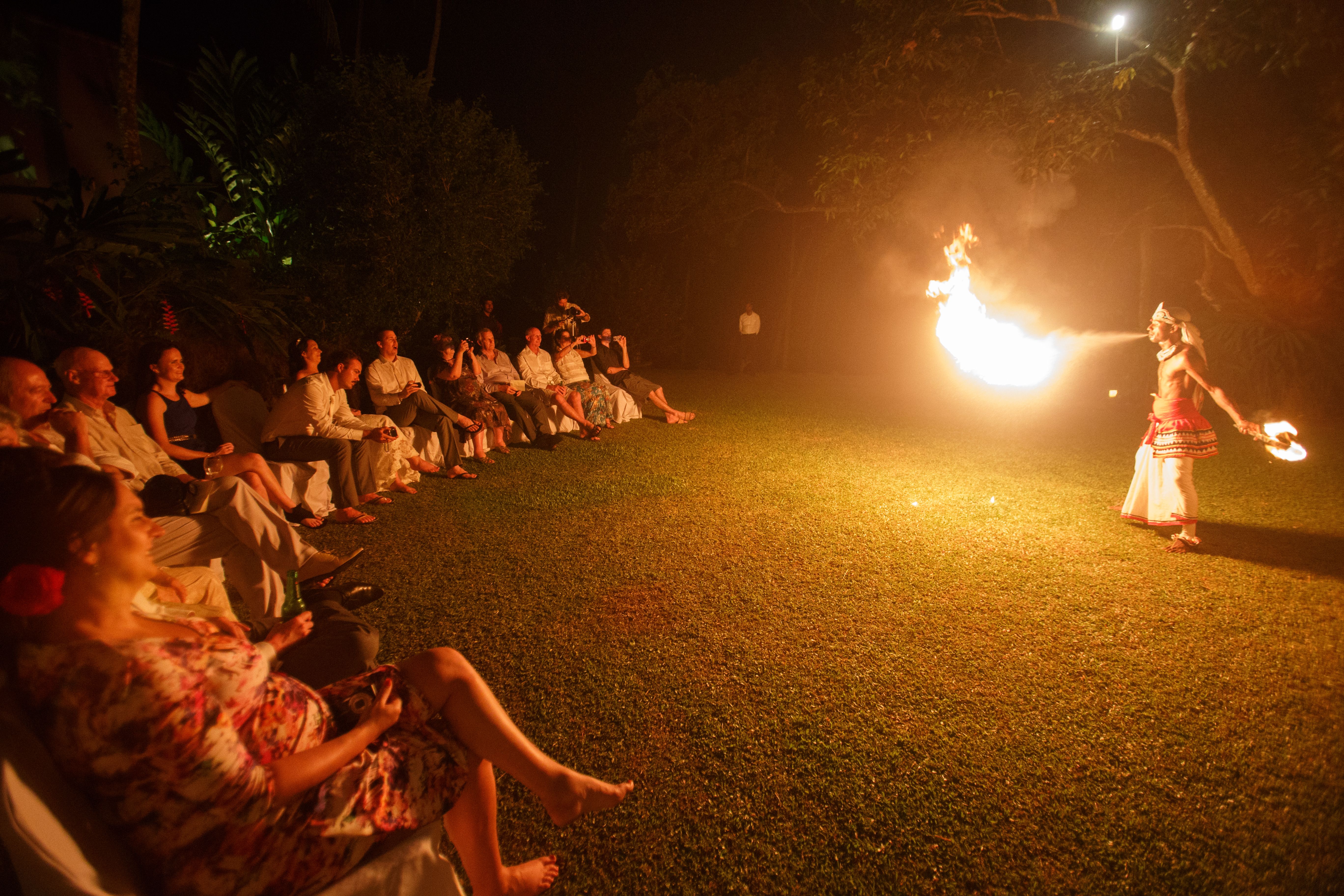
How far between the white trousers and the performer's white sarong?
6434 mm

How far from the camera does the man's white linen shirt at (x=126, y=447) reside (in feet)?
13.1

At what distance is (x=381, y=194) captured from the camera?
28.5ft

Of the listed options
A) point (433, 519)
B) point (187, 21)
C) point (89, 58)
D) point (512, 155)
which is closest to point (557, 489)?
point (433, 519)

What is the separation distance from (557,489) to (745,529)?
2067 mm

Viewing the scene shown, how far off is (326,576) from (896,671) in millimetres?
3347

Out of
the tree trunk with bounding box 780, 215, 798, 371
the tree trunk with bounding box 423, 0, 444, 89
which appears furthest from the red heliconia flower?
the tree trunk with bounding box 780, 215, 798, 371

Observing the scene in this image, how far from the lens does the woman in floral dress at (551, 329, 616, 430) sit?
9.31 meters

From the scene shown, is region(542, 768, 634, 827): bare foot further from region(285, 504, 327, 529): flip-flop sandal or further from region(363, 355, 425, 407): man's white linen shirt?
region(363, 355, 425, 407): man's white linen shirt

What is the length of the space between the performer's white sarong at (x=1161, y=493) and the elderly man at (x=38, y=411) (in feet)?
24.1

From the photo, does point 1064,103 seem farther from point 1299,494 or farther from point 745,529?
point 745,529

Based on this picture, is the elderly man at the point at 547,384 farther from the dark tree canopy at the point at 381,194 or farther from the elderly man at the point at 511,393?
the dark tree canopy at the point at 381,194

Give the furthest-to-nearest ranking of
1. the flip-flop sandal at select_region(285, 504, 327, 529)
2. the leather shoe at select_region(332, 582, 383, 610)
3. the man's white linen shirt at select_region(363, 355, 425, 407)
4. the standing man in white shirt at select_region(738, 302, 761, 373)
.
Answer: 1. the standing man in white shirt at select_region(738, 302, 761, 373)
2. the man's white linen shirt at select_region(363, 355, 425, 407)
3. the flip-flop sandal at select_region(285, 504, 327, 529)
4. the leather shoe at select_region(332, 582, 383, 610)

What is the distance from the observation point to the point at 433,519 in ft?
18.7

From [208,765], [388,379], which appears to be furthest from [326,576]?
[388,379]
